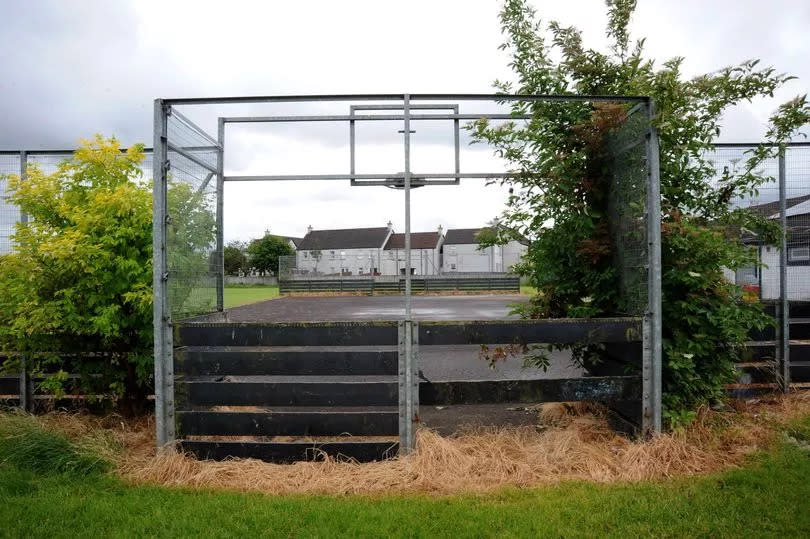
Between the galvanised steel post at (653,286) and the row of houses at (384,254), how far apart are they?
17460mm

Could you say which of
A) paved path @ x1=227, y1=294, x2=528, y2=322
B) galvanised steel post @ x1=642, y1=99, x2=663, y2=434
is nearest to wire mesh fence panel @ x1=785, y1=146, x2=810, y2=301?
galvanised steel post @ x1=642, y1=99, x2=663, y2=434

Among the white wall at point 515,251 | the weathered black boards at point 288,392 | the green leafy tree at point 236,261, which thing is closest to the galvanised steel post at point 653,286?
the white wall at point 515,251

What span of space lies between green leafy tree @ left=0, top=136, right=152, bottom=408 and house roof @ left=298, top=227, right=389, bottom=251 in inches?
1912

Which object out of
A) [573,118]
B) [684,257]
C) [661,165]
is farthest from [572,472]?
[573,118]

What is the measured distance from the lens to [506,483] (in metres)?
4.01

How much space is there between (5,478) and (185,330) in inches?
64.0

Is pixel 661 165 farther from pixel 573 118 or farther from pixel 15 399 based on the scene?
pixel 15 399

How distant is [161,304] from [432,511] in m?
2.66

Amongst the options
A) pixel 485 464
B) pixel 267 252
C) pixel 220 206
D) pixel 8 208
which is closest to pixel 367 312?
pixel 8 208

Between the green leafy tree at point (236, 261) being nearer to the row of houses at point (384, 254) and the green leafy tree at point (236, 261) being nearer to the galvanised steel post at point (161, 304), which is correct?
the row of houses at point (384, 254)

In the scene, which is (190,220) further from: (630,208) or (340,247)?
(340,247)

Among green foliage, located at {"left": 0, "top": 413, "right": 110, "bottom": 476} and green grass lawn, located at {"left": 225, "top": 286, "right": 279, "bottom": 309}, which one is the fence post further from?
green grass lawn, located at {"left": 225, "top": 286, "right": 279, "bottom": 309}

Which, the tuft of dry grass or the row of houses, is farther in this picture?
the row of houses

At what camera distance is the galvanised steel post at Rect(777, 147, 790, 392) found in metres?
6.10
